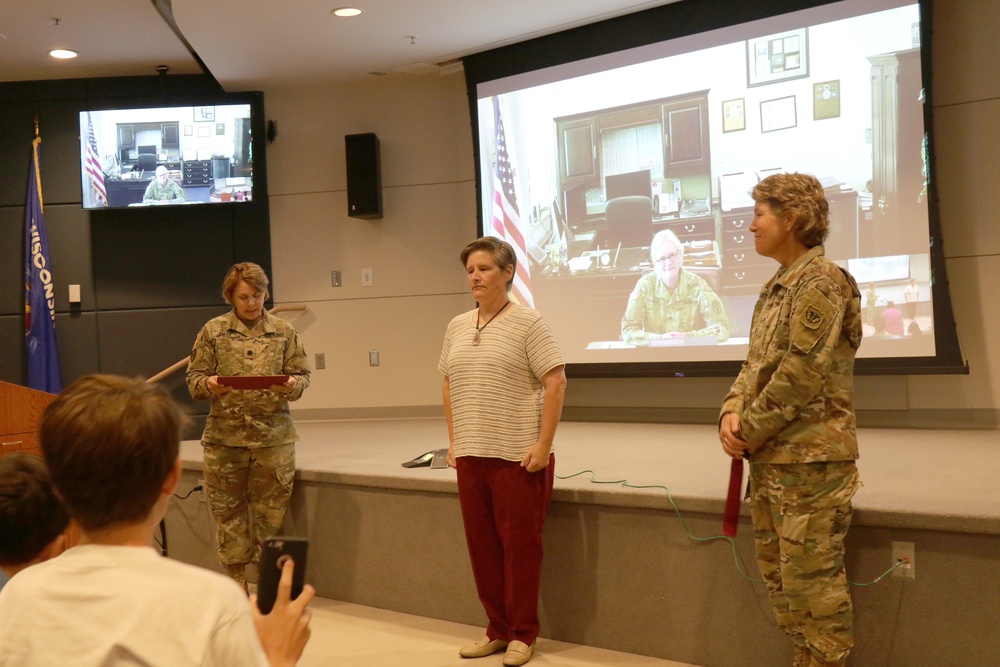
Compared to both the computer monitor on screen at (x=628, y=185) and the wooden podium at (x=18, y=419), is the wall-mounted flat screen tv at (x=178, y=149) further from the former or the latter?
the wooden podium at (x=18, y=419)

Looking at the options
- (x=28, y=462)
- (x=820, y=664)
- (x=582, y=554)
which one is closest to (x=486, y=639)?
(x=582, y=554)

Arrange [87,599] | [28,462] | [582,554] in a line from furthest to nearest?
[582,554] → [28,462] → [87,599]

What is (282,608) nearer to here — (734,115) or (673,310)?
(673,310)

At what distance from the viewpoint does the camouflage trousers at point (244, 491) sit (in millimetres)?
3844

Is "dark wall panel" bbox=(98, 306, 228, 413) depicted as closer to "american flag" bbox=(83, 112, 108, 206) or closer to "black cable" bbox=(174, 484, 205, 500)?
"american flag" bbox=(83, 112, 108, 206)

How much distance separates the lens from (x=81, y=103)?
661cm

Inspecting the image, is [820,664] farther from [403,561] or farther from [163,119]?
[163,119]

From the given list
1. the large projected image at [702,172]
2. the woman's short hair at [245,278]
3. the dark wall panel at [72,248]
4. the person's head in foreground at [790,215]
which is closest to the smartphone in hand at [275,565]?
the person's head in foreground at [790,215]

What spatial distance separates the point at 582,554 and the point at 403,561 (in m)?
0.93

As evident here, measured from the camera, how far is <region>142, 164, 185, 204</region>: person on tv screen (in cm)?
645

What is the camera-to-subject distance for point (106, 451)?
0.94 m

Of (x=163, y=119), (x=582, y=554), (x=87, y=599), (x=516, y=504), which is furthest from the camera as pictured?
(x=163, y=119)

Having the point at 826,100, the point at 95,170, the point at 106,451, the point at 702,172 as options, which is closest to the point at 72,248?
the point at 95,170

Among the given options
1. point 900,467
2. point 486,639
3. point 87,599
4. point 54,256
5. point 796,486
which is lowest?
point 486,639
